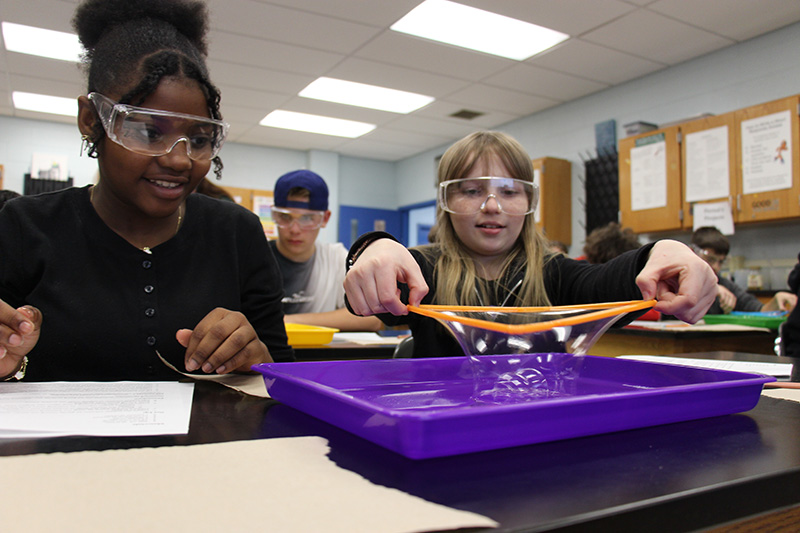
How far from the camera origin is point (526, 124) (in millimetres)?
6070

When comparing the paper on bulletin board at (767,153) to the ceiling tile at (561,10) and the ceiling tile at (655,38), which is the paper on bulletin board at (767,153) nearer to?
the ceiling tile at (655,38)

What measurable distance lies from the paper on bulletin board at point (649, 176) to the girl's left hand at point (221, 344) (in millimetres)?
4353

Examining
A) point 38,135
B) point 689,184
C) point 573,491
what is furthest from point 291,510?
point 38,135

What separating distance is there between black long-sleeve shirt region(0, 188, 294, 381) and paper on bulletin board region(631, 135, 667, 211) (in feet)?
13.8

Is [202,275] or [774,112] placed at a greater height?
[774,112]

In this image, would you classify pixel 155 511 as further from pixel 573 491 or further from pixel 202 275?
pixel 202 275

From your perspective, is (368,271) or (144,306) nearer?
(368,271)

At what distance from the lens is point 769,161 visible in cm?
385

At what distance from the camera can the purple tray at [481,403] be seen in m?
0.43

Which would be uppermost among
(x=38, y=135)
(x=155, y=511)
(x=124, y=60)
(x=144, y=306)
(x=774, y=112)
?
(x=38, y=135)

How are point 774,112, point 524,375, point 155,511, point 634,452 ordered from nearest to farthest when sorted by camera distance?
point 155,511, point 634,452, point 524,375, point 774,112

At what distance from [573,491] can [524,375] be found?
32cm

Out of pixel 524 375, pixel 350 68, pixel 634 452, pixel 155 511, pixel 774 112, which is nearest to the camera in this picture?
pixel 155 511

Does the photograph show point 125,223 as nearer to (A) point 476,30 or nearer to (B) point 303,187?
(B) point 303,187
